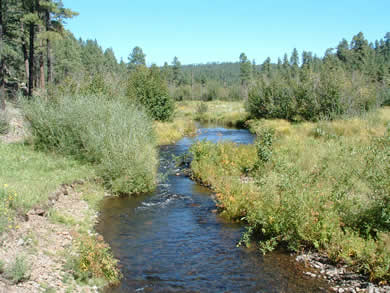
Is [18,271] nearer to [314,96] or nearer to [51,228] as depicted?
[51,228]

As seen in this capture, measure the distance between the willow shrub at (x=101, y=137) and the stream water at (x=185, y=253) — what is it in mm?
1123

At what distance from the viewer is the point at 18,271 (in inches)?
235

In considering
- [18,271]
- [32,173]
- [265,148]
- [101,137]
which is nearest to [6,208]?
[18,271]

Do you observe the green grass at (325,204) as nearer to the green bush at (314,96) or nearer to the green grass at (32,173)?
the green grass at (32,173)

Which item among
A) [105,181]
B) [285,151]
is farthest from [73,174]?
[285,151]

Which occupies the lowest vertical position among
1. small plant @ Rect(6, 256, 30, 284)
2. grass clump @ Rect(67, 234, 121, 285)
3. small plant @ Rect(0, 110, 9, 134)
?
grass clump @ Rect(67, 234, 121, 285)

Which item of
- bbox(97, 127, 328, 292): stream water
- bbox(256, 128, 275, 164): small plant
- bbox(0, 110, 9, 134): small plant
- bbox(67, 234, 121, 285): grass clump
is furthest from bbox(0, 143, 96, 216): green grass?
bbox(256, 128, 275, 164): small plant

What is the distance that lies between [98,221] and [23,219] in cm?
274

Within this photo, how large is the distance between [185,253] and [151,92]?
20796 mm

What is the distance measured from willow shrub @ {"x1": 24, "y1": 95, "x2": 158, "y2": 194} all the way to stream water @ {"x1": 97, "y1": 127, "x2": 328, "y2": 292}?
44.2 inches

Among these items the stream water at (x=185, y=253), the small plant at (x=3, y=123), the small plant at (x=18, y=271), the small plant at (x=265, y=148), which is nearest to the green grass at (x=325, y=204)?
the small plant at (x=265, y=148)

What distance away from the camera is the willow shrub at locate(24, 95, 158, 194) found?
13.7 m

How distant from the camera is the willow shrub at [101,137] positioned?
13711mm

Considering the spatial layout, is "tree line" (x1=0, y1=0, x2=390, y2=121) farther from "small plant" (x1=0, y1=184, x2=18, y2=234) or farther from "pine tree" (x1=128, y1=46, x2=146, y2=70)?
"pine tree" (x1=128, y1=46, x2=146, y2=70)
